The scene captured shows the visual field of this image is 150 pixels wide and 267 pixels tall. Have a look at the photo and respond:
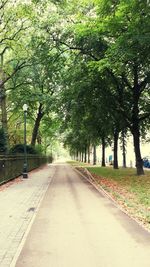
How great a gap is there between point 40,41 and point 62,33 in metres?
1.59

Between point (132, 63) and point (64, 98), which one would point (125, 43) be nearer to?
point (132, 63)

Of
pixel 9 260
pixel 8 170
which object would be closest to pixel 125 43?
pixel 8 170

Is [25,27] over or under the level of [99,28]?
over

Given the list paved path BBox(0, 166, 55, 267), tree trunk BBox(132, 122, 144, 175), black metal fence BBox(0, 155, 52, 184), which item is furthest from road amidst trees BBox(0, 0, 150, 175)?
paved path BBox(0, 166, 55, 267)

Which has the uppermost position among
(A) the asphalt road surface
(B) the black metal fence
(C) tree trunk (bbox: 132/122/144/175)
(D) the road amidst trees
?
(D) the road amidst trees

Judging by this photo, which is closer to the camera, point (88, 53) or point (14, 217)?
point (14, 217)

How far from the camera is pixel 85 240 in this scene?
8.28 metres

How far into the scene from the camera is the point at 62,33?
1099 inches

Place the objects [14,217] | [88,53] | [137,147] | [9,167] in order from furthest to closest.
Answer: [137,147] < [88,53] < [9,167] < [14,217]

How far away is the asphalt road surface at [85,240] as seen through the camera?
675 centimetres

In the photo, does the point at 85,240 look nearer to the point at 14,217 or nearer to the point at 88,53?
the point at 14,217

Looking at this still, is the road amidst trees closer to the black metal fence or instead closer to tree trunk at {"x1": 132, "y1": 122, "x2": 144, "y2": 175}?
tree trunk at {"x1": 132, "y1": 122, "x2": 144, "y2": 175}

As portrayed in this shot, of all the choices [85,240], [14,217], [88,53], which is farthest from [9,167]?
[85,240]

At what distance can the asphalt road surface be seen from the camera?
22.1ft
